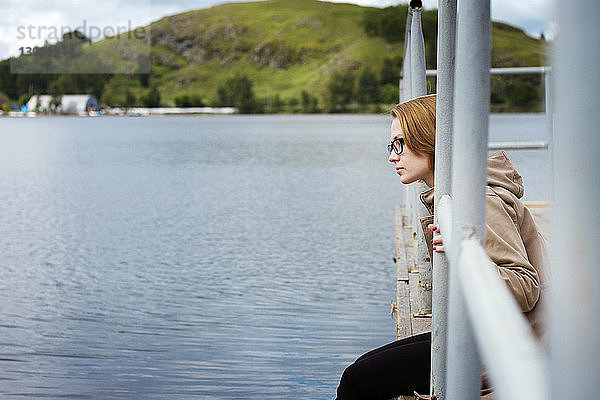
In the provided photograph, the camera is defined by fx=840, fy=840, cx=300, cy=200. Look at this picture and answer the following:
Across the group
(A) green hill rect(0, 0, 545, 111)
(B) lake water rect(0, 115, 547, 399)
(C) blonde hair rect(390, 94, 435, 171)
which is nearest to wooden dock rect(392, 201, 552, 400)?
(C) blonde hair rect(390, 94, 435, 171)

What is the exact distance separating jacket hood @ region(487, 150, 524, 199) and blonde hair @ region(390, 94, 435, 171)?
0.18 m

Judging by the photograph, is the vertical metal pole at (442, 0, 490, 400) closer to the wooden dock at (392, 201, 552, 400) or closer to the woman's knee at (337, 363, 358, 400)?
the wooden dock at (392, 201, 552, 400)

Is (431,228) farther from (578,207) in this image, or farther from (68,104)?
(68,104)

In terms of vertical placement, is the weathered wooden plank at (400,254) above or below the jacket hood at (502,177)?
below

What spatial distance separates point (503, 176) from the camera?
6.13ft

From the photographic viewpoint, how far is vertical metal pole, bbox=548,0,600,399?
39 cm

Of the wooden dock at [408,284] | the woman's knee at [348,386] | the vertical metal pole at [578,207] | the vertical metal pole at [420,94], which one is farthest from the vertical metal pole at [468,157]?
the vertical metal pole at [420,94]

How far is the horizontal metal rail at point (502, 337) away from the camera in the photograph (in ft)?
1.83

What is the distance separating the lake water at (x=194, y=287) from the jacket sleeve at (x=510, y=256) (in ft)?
12.6

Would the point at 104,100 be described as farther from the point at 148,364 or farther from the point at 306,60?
the point at 148,364

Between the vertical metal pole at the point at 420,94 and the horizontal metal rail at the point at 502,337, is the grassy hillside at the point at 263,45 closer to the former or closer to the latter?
the vertical metal pole at the point at 420,94

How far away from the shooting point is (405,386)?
217 cm

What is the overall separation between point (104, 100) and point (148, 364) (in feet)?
432

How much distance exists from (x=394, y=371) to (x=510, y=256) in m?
0.68
